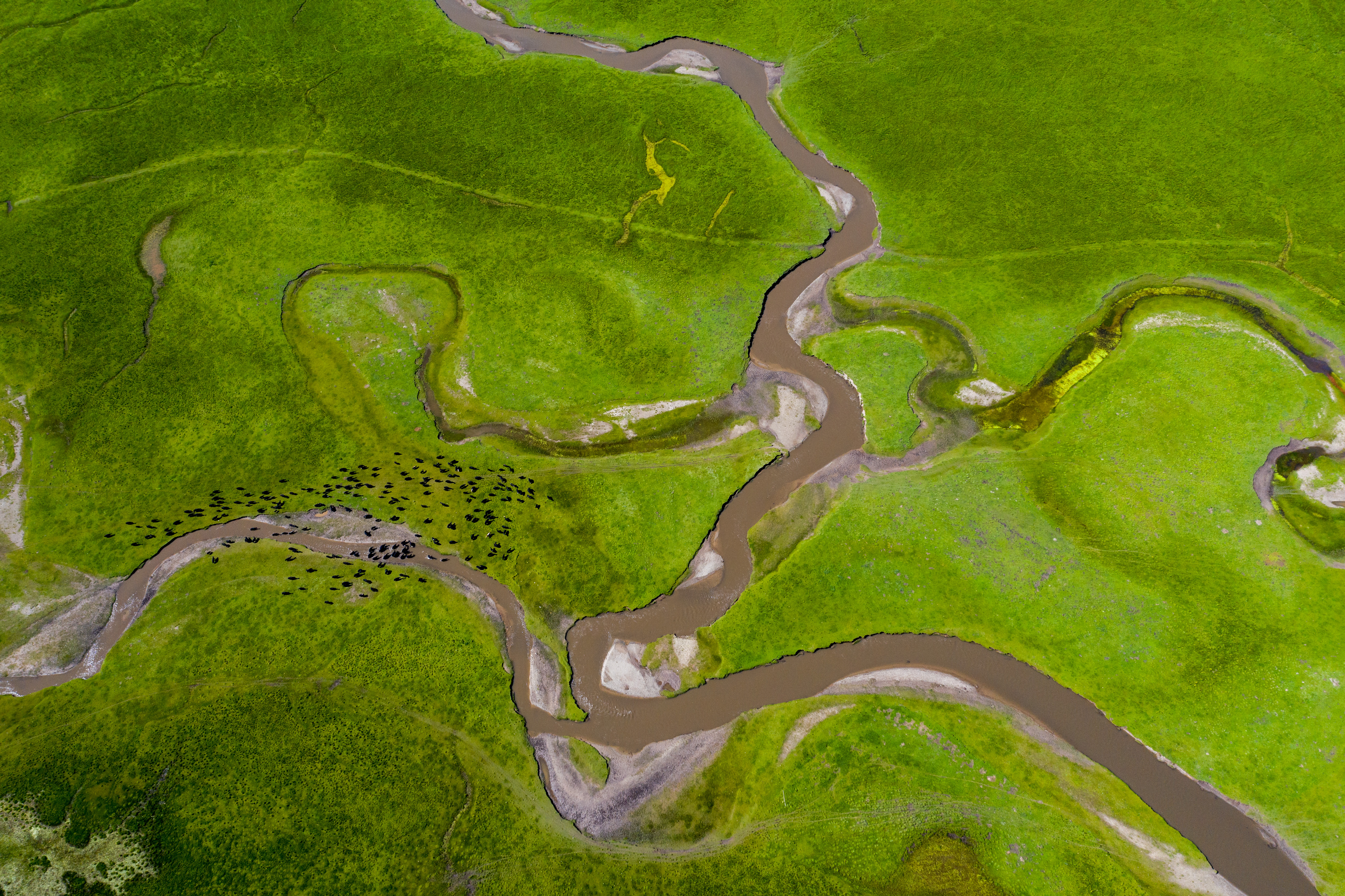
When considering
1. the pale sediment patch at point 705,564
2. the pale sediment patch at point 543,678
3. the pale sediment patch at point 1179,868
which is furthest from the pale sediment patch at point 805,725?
the pale sediment patch at point 1179,868

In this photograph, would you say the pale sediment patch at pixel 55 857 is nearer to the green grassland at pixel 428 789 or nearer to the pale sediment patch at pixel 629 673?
the green grassland at pixel 428 789

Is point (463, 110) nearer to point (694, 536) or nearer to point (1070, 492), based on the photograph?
point (694, 536)

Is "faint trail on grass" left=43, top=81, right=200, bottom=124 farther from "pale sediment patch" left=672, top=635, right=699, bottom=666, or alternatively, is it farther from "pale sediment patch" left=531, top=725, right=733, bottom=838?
"pale sediment patch" left=531, top=725, right=733, bottom=838

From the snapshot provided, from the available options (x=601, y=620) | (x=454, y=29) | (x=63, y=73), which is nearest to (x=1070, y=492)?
(x=601, y=620)

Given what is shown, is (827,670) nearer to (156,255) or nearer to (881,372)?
(881,372)

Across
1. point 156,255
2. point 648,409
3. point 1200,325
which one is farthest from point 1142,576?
point 156,255

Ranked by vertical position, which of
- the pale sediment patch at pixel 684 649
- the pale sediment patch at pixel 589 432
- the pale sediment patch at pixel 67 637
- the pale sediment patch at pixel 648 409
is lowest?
the pale sediment patch at pixel 67 637
